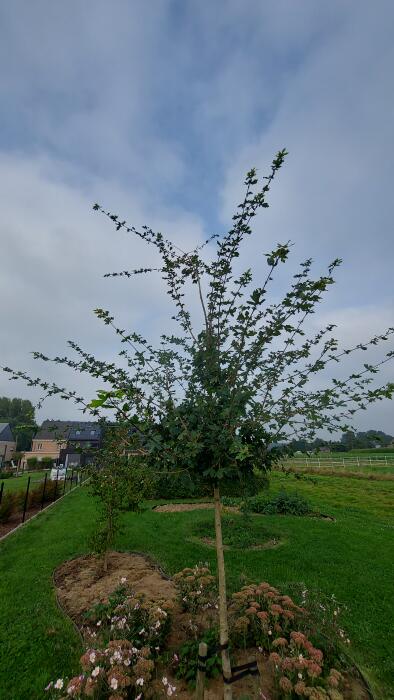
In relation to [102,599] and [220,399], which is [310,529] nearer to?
[102,599]

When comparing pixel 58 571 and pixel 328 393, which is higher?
pixel 328 393

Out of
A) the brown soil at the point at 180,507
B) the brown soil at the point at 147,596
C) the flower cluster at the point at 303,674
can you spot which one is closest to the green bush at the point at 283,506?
the brown soil at the point at 180,507

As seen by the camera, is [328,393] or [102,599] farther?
[102,599]

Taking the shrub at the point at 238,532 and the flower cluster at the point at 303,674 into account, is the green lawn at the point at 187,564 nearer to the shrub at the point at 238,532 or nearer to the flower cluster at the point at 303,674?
the shrub at the point at 238,532

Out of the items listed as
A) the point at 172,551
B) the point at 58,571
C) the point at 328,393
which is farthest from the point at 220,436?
the point at 172,551

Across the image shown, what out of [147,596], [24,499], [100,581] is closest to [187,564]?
[100,581]

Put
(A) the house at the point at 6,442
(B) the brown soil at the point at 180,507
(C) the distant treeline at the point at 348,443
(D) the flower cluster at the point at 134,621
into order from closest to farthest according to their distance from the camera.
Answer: (C) the distant treeline at the point at 348,443
(D) the flower cluster at the point at 134,621
(B) the brown soil at the point at 180,507
(A) the house at the point at 6,442

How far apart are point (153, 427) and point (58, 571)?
20.0ft

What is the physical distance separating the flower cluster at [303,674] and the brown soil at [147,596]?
9.3 inches

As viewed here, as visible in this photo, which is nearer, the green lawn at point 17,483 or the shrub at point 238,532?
the shrub at point 238,532

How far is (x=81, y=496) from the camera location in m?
19.9

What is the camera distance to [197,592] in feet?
17.8

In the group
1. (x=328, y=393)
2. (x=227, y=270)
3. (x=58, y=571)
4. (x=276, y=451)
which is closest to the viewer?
(x=328, y=393)

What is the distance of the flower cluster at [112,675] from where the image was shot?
10.9 feet
